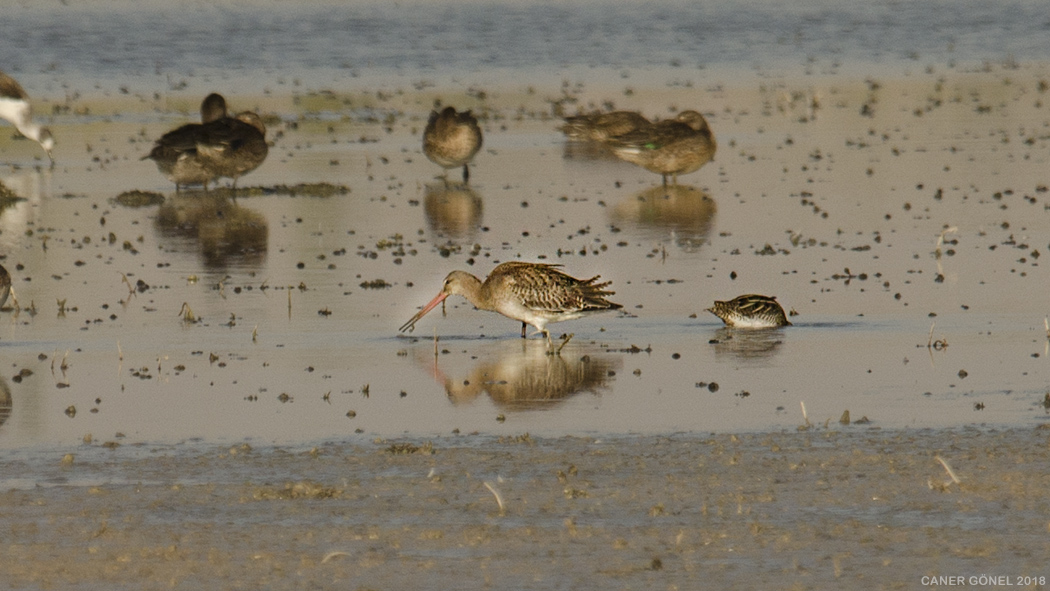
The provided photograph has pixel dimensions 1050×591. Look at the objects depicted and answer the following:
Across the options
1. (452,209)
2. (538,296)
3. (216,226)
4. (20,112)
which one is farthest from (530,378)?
(20,112)

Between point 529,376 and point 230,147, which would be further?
point 230,147

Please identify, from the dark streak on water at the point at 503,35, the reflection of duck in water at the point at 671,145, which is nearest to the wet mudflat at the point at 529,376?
the reflection of duck in water at the point at 671,145

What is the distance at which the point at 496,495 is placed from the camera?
9.72 metres

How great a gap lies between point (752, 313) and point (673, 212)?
→ 9173mm

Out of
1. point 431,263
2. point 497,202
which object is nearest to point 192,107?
point 497,202

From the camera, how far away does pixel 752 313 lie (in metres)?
15.8

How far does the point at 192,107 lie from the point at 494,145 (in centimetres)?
996

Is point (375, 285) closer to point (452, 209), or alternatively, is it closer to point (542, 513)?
point (452, 209)

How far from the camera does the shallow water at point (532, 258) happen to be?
13031 millimetres

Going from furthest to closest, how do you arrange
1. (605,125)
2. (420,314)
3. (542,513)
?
1. (605,125)
2. (420,314)
3. (542,513)

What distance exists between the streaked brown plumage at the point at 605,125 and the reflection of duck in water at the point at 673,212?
1.04m

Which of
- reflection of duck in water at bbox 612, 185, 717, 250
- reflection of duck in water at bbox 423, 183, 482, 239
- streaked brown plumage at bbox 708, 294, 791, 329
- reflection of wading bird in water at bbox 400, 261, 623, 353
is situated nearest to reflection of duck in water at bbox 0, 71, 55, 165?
reflection of duck in water at bbox 423, 183, 482, 239

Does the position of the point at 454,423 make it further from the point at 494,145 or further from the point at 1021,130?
the point at 1021,130

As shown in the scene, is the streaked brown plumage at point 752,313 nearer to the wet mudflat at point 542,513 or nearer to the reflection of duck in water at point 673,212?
the wet mudflat at point 542,513
